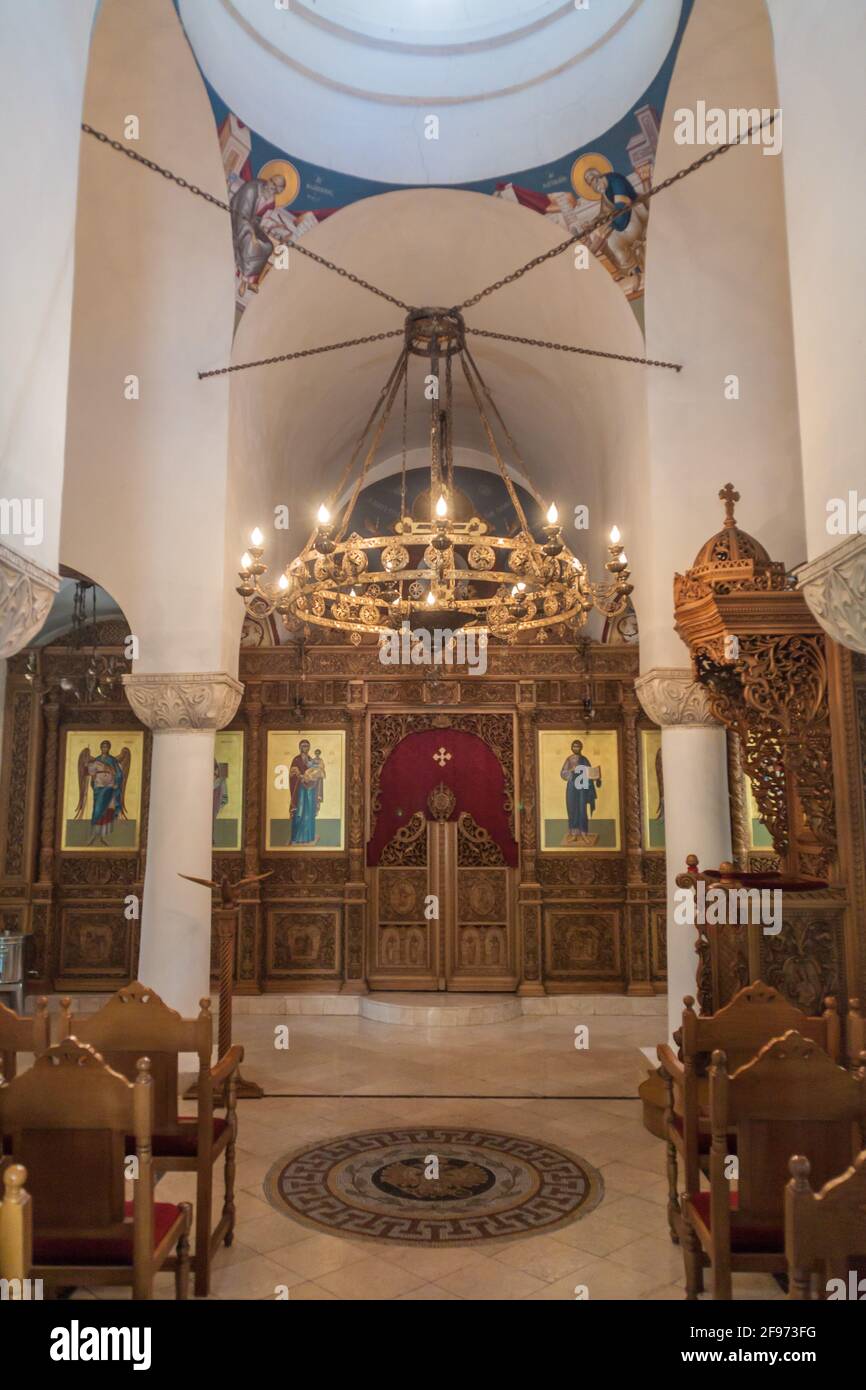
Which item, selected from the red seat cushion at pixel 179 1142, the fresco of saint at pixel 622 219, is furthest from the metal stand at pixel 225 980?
the fresco of saint at pixel 622 219

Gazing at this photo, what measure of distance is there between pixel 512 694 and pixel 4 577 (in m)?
6.27

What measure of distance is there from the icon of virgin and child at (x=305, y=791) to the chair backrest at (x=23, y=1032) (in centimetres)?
547

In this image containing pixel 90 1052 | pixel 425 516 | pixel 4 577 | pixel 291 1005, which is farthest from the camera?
pixel 425 516

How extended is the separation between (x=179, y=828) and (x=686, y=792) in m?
3.14

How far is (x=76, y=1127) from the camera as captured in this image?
8.20 ft

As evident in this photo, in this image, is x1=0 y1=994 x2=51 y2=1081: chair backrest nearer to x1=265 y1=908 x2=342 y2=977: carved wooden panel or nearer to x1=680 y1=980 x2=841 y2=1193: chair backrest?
x1=680 y1=980 x2=841 y2=1193: chair backrest

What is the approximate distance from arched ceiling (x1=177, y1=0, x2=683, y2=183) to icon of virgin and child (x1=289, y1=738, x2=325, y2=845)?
15.6ft

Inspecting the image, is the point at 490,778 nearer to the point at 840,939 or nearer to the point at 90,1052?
the point at 840,939

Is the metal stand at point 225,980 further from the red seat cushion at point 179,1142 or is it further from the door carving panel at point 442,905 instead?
the door carving panel at point 442,905

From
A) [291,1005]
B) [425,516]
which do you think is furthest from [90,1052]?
[425,516]

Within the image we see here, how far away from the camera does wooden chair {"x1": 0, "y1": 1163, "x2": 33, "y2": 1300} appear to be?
1636 mm

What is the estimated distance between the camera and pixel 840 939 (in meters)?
4.54

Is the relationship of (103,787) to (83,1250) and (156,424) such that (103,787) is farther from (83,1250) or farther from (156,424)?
(83,1250)

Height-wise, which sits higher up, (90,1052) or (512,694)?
(512,694)
